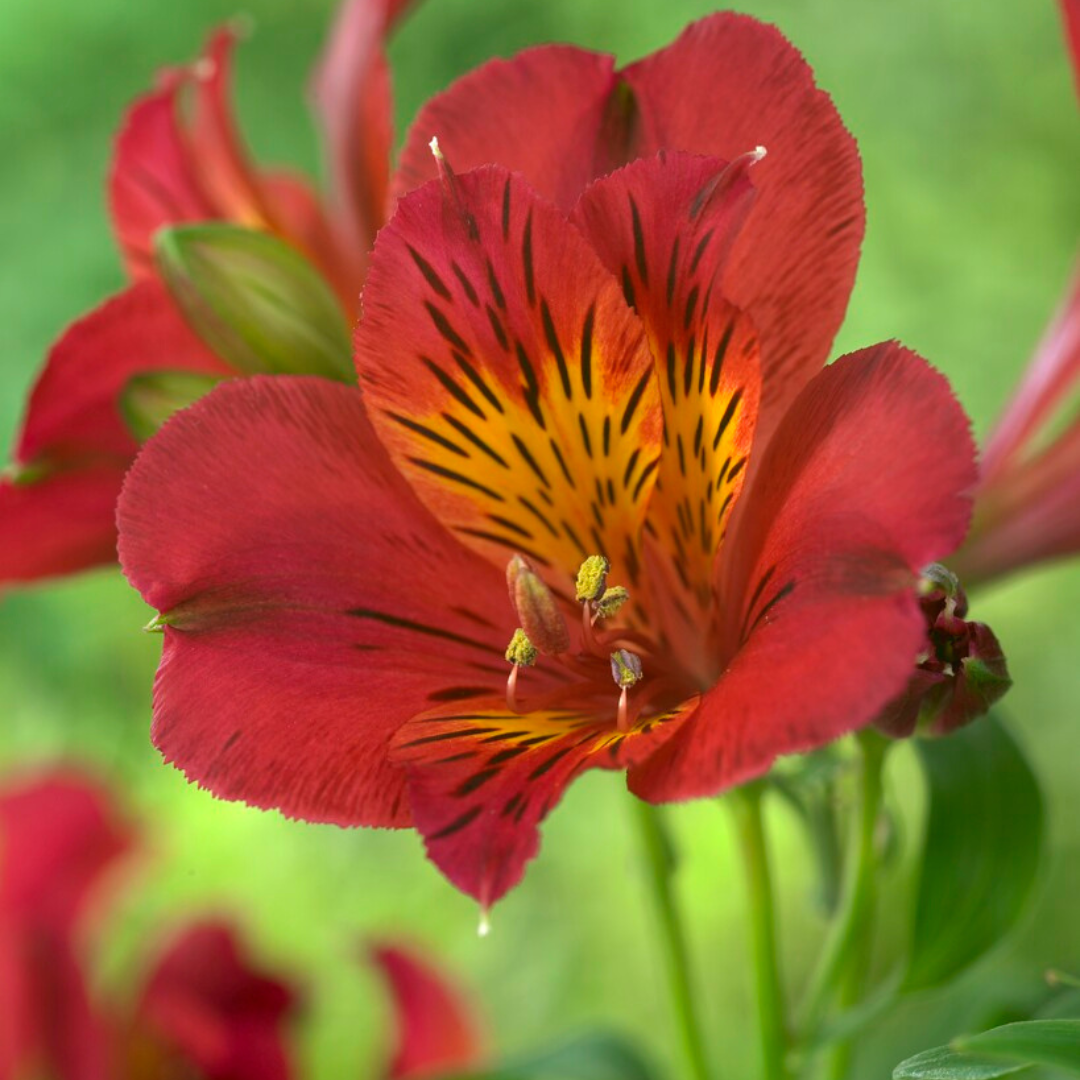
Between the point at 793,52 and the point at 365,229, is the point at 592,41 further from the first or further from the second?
the point at 793,52

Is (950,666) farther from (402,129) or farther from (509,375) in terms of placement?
(402,129)

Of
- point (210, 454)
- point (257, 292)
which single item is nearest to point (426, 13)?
point (257, 292)

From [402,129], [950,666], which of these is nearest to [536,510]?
[950,666]

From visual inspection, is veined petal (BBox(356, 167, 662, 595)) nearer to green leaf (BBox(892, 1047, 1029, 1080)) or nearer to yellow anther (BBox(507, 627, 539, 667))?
yellow anther (BBox(507, 627, 539, 667))

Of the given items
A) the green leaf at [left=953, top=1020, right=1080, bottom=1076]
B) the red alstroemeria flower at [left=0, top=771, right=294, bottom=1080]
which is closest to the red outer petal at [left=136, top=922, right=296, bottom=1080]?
the red alstroemeria flower at [left=0, top=771, right=294, bottom=1080]

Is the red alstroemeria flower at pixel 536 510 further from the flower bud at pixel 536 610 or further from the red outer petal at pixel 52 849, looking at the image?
the red outer petal at pixel 52 849

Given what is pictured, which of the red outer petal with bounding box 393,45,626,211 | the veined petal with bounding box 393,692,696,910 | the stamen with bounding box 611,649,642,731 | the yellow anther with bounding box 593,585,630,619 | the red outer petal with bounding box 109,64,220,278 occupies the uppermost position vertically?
the red outer petal with bounding box 109,64,220,278
